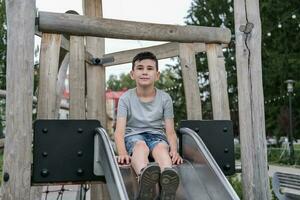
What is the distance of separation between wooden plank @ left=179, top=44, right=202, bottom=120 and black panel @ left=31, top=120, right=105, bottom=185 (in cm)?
120

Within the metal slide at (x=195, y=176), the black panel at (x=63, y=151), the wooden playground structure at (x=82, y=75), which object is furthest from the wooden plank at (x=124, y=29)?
the metal slide at (x=195, y=176)

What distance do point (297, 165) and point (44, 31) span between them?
15058 millimetres

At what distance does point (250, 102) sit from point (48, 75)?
153cm

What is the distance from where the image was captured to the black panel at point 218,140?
375cm

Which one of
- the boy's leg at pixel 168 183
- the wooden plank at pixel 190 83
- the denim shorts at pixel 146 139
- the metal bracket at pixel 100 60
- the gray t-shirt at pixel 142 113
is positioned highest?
the metal bracket at pixel 100 60

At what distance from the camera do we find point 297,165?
56.5 ft

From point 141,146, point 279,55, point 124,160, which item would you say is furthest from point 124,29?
point 279,55

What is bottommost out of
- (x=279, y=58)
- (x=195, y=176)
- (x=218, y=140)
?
(x=195, y=176)

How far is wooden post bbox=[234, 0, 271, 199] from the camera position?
3.62 m

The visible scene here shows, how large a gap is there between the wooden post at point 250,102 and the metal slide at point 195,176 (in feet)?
1.41

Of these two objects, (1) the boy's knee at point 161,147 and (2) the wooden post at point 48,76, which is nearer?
(1) the boy's knee at point 161,147

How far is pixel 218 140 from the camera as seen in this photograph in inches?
148

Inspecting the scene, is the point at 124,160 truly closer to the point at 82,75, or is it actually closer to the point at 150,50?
the point at 82,75

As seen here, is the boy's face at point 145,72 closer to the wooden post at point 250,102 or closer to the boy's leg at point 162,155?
the boy's leg at point 162,155
